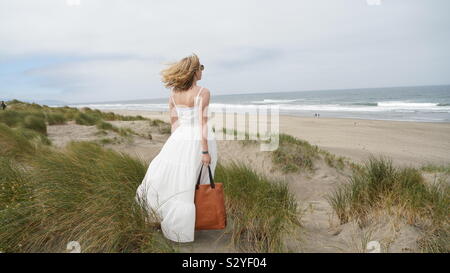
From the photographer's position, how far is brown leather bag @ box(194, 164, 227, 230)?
3.12 m

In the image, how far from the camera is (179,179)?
3242 mm

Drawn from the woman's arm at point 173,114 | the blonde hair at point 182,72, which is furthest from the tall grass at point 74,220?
the blonde hair at point 182,72

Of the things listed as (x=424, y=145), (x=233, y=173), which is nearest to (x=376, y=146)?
(x=424, y=145)

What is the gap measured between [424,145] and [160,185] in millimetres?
14735

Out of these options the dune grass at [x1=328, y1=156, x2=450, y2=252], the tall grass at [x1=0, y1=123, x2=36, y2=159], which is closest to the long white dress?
the dune grass at [x1=328, y1=156, x2=450, y2=252]

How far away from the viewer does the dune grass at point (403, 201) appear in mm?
3184

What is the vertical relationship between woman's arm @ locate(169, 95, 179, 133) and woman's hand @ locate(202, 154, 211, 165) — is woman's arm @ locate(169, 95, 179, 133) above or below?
above

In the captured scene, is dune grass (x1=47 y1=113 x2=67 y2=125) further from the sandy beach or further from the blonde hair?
the blonde hair

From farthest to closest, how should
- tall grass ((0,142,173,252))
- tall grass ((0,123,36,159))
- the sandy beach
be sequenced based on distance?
1. the sandy beach
2. tall grass ((0,123,36,159))
3. tall grass ((0,142,173,252))

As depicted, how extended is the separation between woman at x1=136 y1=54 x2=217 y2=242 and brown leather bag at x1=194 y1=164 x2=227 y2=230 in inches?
2.6

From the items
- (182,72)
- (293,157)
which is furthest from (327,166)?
(182,72)

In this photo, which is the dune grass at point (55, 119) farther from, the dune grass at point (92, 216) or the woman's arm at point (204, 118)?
the woman's arm at point (204, 118)

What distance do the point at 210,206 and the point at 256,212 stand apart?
23.4 inches

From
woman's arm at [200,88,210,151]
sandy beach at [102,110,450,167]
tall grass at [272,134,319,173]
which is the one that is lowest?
sandy beach at [102,110,450,167]
